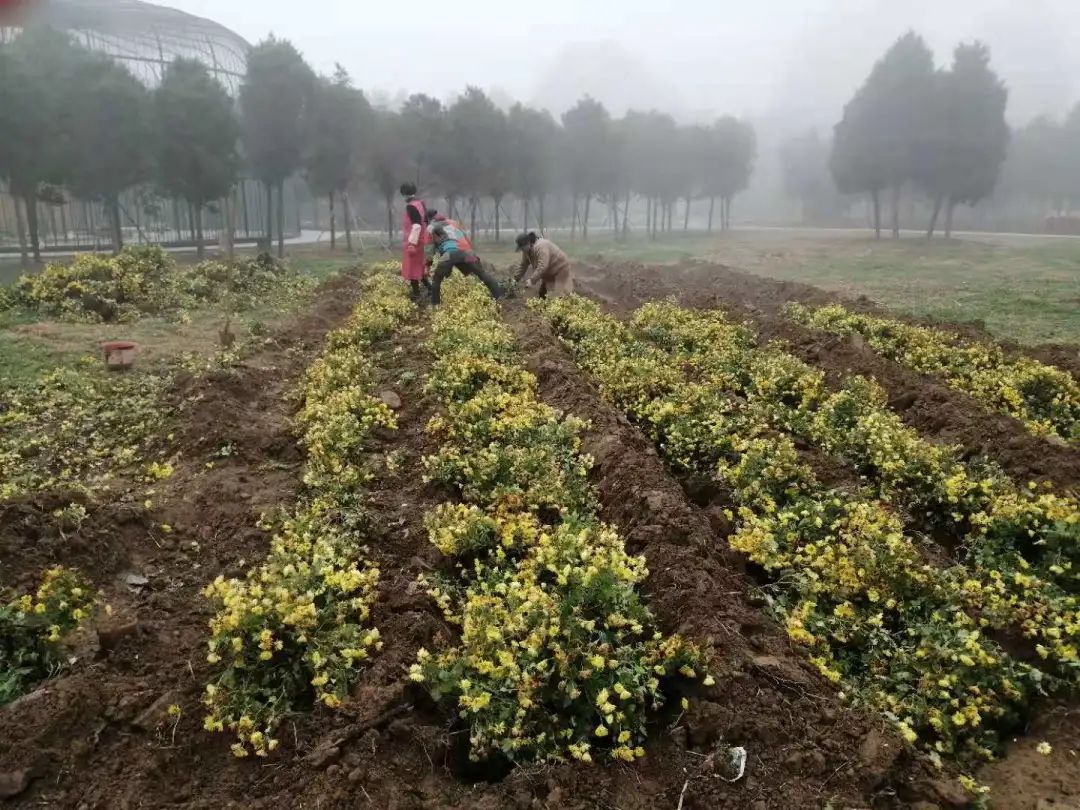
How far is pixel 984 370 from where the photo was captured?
8.59 meters

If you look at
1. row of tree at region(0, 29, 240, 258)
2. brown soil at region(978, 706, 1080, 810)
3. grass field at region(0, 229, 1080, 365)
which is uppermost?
row of tree at region(0, 29, 240, 258)

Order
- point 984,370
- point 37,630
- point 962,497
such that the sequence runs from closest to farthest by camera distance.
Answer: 1. point 37,630
2. point 962,497
3. point 984,370

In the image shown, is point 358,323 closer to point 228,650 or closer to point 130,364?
point 130,364

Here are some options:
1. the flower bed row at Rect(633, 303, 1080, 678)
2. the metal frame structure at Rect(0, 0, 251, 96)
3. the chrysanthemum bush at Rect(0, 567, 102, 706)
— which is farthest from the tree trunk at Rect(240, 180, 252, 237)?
the chrysanthemum bush at Rect(0, 567, 102, 706)

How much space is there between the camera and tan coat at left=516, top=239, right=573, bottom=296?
1338cm

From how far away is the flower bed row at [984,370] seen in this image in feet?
24.3

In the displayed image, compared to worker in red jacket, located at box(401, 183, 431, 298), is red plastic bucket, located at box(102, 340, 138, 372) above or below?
below

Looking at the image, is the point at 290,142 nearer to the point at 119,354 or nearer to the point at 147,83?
the point at 147,83

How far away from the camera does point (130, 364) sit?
9.77 meters

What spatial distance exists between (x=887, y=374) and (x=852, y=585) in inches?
198

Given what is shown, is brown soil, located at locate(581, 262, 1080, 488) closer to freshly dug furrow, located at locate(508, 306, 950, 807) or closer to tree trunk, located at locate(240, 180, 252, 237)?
freshly dug furrow, located at locate(508, 306, 950, 807)

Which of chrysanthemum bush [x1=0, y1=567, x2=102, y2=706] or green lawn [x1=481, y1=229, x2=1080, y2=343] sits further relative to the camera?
green lawn [x1=481, y1=229, x2=1080, y2=343]

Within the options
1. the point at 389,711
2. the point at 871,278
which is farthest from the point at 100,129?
the point at 389,711

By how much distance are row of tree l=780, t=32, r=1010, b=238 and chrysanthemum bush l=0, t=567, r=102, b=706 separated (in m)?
37.7
